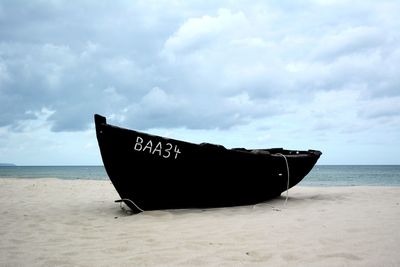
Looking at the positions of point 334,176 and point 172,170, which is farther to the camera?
point 334,176

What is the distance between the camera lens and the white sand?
271 centimetres

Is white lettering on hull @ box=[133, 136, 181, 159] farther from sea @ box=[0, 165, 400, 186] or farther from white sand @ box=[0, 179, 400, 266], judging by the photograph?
sea @ box=[0, 165, 400, 186]

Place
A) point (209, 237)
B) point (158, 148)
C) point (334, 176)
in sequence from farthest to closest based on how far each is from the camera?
point (334, 176), point (158, 148), point (209, 237)

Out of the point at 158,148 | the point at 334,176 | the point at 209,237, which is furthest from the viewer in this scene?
the point at 334,176

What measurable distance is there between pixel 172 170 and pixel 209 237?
5.97ft

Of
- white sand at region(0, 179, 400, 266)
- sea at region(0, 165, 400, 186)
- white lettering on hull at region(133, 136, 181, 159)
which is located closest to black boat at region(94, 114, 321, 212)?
white lettering on hull at region(133, 136, 181, 159)

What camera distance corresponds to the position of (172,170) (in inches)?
202

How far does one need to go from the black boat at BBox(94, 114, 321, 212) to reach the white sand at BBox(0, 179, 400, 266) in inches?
12.1

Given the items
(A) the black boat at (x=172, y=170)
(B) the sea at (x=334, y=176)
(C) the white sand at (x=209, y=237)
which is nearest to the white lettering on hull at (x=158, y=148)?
(A) the black boat at (x=172, y=170)

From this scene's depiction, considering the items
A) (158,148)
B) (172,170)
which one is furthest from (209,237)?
(158,148)

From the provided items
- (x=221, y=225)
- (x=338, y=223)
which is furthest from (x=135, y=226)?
(x=338, y=223)

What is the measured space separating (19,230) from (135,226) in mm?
1446

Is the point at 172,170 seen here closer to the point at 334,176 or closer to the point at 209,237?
the point at 209,237

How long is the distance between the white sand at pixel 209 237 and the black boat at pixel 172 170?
0.31m
